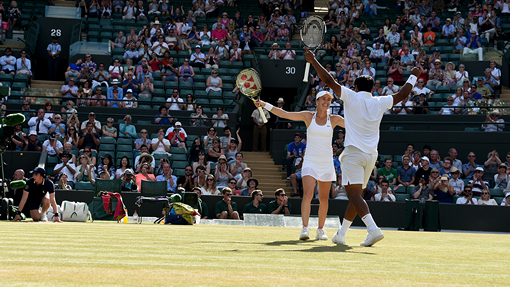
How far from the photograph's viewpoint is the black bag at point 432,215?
15.0m

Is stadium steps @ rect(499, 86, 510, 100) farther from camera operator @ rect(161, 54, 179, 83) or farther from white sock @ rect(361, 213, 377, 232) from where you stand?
white sock @ rect(361, 213, 377, 232)

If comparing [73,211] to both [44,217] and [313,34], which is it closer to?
[44,217]

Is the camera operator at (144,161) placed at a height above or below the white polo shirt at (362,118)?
below

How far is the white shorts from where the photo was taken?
6.90 meters

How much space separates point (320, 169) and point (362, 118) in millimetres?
1569

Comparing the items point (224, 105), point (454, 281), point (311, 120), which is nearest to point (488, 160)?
point (224, 105)

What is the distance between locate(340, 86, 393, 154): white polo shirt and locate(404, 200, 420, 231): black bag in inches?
333

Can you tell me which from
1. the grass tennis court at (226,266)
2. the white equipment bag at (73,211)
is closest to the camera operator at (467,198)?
the white equipment bag at (73,211)

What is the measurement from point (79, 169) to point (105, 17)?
11098 millimetres

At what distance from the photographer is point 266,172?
19.8 metres

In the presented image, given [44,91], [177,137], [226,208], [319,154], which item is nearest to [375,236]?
[319,154]

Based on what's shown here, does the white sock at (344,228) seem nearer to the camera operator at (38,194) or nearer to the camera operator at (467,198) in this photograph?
the camera operator at (38,194)

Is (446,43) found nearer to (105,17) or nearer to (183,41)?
(183,41)

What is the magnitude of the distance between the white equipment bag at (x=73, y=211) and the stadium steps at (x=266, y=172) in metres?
6.60
